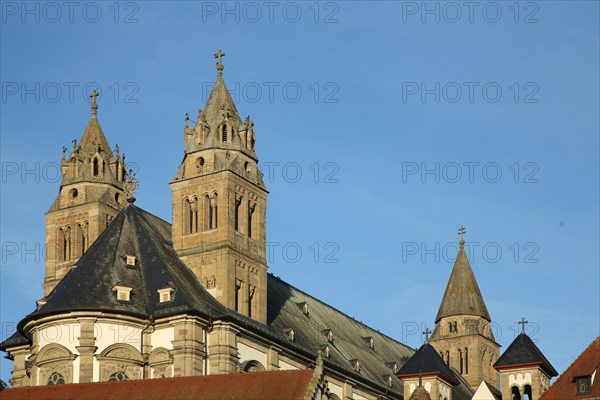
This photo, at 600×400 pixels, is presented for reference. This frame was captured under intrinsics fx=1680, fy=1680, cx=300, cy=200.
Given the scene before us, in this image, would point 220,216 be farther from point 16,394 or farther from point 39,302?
point 16,394

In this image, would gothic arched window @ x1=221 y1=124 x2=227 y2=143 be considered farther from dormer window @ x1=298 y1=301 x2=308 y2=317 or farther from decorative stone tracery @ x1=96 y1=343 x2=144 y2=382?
dormer window @ x1=298 y1=301 x2=308 y2=317

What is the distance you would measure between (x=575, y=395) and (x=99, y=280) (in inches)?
1048

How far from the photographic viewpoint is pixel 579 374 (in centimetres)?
8488

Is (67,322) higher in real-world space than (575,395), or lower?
higher

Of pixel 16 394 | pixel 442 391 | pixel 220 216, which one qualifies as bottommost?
pixel 16 394

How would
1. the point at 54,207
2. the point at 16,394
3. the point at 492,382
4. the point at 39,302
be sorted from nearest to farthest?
1. the point at 16,394
2. the point at 39,302
3. the point at 54,207
4. the point at 492,382

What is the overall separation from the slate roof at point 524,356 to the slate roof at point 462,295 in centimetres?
3032

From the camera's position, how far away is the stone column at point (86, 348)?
88.8 m

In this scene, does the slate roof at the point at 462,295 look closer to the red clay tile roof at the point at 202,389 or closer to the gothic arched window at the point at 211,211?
the gothic arched window at the point at 211,211

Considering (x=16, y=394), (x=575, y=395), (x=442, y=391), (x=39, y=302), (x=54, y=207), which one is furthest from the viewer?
(x=54, y=207)

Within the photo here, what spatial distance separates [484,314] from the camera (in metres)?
136

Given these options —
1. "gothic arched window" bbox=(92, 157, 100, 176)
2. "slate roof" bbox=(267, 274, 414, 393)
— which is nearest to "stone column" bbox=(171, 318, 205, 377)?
"slate roof" bbox=(267, 274, 414, 393)

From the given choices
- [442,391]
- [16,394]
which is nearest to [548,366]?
[442,391]

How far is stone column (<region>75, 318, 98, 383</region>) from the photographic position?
88812 mm
